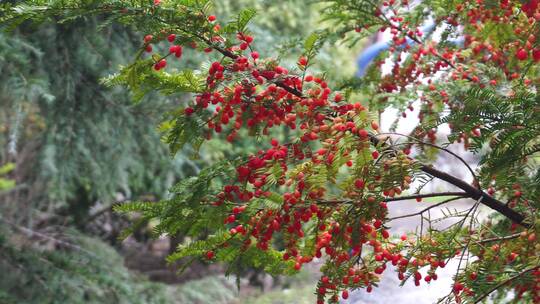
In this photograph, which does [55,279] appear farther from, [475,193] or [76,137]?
[475,193]

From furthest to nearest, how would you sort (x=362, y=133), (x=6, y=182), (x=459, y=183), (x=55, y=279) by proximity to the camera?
(x=55, y=279) → (x=6, y=182) → (x=459, y=183) → (x=362, y=133)

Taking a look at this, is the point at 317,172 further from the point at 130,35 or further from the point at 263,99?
the point at 130,35

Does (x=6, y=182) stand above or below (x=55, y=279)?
below

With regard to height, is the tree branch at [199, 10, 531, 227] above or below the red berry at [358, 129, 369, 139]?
above

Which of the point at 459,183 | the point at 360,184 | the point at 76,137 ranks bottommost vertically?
the point at 360,184

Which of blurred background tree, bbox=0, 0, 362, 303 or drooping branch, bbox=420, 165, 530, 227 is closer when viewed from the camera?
drooping branch, bbox=420, 165, 530, 227

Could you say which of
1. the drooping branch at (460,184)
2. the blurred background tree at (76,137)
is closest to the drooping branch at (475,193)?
the drooping branch at (460,184)

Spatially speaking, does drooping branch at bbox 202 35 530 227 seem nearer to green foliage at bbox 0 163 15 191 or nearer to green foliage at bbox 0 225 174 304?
green foliage at bbox 0 163 15 191

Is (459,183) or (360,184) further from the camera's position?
(459,183)

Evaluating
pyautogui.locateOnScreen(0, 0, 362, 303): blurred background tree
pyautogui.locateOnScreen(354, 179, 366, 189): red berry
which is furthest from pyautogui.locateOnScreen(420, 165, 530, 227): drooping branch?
pyautogui.locateOnScreen(0, 0, 362, 303): blurred background tree

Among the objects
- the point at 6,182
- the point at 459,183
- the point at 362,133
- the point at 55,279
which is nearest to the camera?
the point at 362,133

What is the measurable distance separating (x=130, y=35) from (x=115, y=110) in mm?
389

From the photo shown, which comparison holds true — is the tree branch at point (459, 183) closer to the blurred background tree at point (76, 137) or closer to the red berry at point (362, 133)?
the red berry at point (362, 133)

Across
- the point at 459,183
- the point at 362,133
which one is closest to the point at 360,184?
the point at 362,133
